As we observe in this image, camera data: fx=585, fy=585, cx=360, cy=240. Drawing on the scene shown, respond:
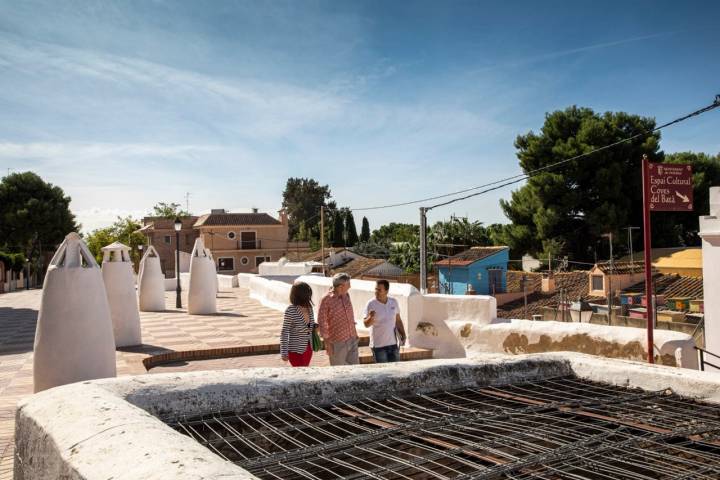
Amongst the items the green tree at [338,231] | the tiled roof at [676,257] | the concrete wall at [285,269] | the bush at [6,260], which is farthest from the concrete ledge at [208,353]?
the green tree at [338,231]

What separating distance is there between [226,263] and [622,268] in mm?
35523

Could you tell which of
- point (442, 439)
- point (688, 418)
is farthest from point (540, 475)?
point (688, 418)

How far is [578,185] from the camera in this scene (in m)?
35.2

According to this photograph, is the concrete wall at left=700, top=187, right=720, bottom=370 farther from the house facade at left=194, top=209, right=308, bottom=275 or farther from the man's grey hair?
the house facade at left=194, top=209, right=308, bottom=275

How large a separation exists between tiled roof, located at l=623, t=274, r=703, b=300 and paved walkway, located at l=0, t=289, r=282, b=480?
70.4 feet

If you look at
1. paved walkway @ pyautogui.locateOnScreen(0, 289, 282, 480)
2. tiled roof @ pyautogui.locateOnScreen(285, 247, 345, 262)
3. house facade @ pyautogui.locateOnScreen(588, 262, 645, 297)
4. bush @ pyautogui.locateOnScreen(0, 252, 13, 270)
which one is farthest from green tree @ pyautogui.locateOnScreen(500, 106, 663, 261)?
bush @ pyautogui.locateOnScreen(0, 252, 13, 270)

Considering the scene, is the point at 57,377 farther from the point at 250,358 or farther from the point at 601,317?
the point at 601,317

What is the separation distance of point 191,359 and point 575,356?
6.52m

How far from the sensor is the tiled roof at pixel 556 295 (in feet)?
99.6

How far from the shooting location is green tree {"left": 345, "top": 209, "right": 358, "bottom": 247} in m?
61.2

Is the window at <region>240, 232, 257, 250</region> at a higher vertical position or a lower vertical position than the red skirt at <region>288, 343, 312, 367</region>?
higher

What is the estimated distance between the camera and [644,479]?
209cm

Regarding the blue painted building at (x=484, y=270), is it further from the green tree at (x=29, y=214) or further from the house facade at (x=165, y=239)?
the green tree at (x=29, y=214)

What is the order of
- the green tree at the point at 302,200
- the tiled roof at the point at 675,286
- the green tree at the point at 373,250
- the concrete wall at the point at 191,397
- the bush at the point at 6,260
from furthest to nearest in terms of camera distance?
the green tree at the point at 302,200 → the green tree at the point at 373,250 → the bush at the point at 6,260 → the tiled roof at the point at 675,286 → the concrete wall at the point at 191,397
